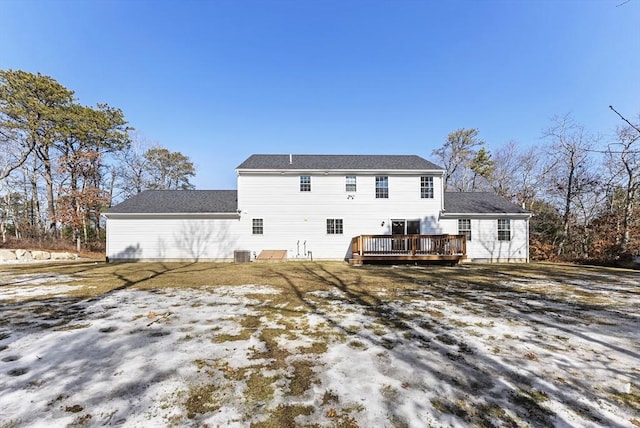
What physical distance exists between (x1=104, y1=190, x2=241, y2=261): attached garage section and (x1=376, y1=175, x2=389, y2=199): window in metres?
7.91

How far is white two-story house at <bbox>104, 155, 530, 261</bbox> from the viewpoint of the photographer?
14.5 m

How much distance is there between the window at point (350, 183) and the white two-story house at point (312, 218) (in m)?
0.06

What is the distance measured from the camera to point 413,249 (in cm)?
1289

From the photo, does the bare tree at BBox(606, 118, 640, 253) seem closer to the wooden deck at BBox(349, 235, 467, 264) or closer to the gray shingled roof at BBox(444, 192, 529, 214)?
the gray shingled roof at BBox(444, 192, 529, 214)

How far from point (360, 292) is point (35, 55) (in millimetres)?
28402

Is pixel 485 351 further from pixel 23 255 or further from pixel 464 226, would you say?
pixel 23 255

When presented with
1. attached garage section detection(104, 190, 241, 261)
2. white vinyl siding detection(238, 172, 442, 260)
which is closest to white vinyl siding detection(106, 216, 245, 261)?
attached garage section detection(104, 190, 241, 261)

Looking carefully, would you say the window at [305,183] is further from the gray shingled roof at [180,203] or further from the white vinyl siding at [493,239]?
the white vinyl siding at [493,239]

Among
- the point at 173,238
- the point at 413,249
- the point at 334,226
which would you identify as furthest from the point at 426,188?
the point at 173,238

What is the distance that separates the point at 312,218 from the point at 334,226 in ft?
4.28

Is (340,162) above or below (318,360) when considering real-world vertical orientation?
above

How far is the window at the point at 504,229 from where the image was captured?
49.4 feet

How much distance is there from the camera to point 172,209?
14.7 m

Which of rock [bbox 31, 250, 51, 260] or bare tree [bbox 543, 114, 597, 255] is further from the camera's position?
bare tree [bbox 543, 114, 597, 255]
